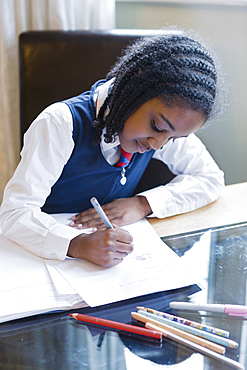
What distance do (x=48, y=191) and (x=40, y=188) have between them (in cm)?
3

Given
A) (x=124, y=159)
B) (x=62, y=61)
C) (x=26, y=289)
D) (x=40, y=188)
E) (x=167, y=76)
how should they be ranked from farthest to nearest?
(x=62, y=61) → (x=124, y=159) → (x=40, y=188) → (x=167, y=76) → (x=26, y=289)

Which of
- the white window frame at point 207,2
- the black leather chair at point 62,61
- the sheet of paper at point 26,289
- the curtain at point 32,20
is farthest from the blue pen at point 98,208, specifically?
the white window frame at point 207,2

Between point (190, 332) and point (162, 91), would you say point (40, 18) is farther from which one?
point (190, 332)

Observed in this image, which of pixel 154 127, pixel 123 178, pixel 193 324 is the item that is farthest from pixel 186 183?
pixel 193 324

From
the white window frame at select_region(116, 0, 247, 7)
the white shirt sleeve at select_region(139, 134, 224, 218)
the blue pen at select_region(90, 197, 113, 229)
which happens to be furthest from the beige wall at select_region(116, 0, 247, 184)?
the blue pen at select_region(90, 197, 113, 229)

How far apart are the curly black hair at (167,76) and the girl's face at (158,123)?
0.04 feet

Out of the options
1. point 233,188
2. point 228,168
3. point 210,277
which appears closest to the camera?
point 210,277

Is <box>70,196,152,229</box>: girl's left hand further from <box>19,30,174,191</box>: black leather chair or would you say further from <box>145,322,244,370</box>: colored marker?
<box>19,30,174,191</box>: black leather chair

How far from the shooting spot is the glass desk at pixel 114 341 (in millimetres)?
468

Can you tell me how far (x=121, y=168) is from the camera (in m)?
0.97

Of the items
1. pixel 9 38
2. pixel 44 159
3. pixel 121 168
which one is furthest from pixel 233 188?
pixel 9 38

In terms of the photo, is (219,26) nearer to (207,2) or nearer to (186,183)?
(207,2)

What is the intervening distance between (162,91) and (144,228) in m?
0.32

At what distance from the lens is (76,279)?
0.64 meters
